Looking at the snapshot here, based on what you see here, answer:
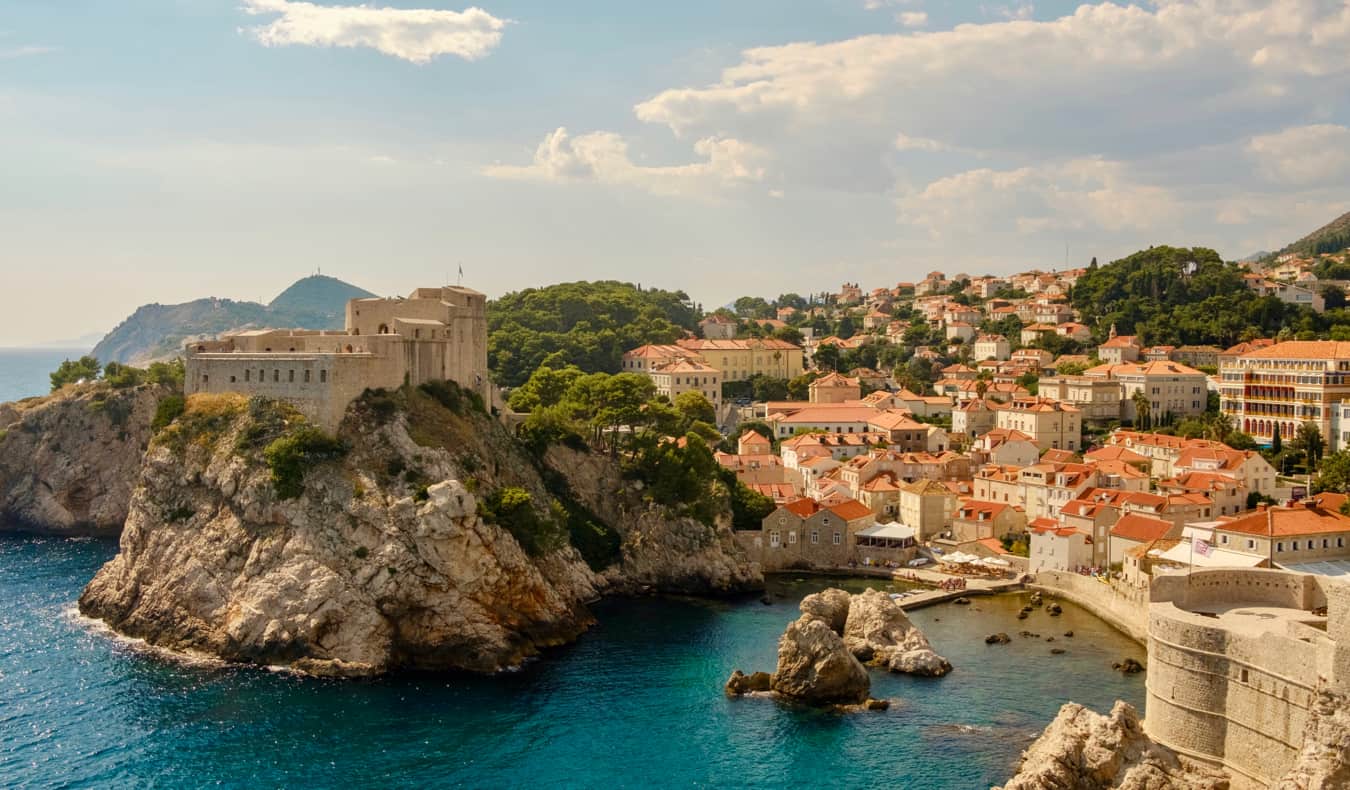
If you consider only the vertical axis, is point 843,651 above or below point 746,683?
above

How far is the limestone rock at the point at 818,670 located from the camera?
37562 millimetres

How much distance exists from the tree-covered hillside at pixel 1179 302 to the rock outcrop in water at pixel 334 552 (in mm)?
71635

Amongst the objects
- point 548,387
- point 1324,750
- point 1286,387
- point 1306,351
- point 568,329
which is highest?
point 568,329

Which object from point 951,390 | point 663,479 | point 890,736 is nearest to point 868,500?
point 663,479

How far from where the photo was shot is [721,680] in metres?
40.3

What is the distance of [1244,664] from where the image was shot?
28.5 meters

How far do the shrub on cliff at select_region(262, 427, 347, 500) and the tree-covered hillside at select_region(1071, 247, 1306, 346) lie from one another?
79330 millimetres

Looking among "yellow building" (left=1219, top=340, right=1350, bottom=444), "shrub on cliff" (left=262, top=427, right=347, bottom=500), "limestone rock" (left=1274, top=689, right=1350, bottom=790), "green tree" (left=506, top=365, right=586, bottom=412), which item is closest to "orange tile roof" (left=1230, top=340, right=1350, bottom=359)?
"yellow building" (left=1219, top=340, right=1350, bottom=444)

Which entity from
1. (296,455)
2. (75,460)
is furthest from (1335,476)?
(75,460)

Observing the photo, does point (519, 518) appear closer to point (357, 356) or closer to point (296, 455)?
point (296, 455)

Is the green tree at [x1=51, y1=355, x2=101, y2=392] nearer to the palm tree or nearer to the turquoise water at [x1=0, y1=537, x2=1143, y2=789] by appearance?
the turquoise water at [x1=0, y1=537, x2=1143, y2=789]

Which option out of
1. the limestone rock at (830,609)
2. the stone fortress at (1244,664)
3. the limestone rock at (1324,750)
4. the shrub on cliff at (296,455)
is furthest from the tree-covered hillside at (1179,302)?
the shrub on cliff at (296,455)

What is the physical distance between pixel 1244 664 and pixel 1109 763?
432 centimetres

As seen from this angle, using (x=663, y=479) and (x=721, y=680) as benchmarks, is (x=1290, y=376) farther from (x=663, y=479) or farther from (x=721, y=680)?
(x=721, y=680)
